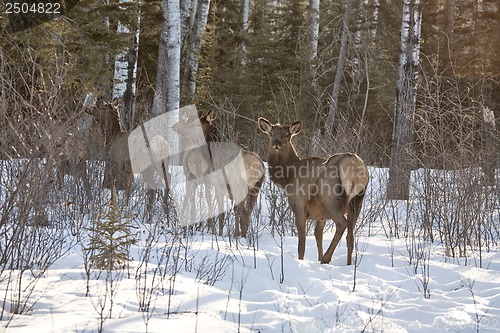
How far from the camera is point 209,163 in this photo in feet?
36.8

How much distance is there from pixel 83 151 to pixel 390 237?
5222 millimetres

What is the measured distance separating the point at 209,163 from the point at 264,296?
5379 millimetres

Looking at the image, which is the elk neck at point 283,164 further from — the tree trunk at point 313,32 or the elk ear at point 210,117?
the tree trunk at point 313,32

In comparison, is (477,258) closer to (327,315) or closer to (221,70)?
(327,315)

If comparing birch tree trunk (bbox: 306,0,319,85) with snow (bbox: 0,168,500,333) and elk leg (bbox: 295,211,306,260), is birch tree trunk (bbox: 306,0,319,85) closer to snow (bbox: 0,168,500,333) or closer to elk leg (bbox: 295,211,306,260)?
elk leg (bbox: 295,211,306,260)

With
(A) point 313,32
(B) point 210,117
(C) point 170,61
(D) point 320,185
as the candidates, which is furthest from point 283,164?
(A) point 313,32

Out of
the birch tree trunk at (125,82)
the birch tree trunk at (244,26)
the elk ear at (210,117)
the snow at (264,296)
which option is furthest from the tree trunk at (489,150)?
the birch tree trunk at (244,26)

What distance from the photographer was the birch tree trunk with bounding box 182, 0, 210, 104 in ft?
71.1

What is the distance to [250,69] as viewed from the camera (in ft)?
87.1

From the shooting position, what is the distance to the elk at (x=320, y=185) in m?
8.10

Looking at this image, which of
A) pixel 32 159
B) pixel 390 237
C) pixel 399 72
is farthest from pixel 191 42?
pixel 32 159

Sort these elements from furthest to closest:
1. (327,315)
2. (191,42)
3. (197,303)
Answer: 1. (191,42)
2. (327,315)
3. (197,303)

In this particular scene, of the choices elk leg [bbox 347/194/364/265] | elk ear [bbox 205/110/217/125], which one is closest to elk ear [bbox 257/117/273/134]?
elk leg [bbox 347/194/364/265]

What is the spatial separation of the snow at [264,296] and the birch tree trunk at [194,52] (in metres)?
14.0
